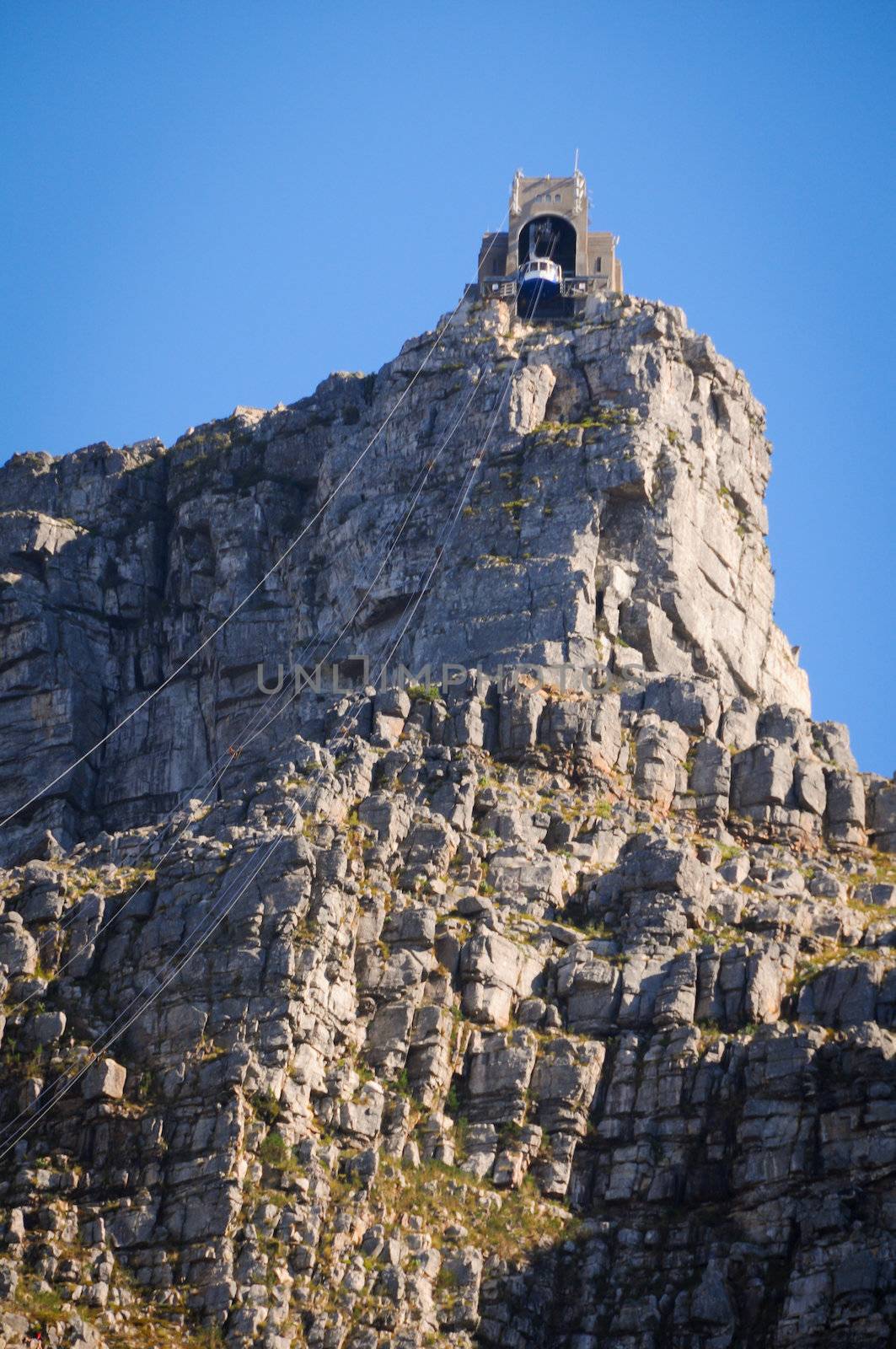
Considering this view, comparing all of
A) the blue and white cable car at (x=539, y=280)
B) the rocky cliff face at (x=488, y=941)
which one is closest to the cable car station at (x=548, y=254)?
the blue and white cable car at (x=539, y=280)

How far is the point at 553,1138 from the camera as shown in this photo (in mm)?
99875

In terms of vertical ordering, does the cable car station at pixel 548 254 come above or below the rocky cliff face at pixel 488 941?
above

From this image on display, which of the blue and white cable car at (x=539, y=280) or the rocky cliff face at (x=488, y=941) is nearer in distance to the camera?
the rocky cliff face at (x=488, y=941)

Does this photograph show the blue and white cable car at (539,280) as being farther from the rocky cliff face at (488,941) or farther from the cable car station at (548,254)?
the rocky cliff face at (488,941)

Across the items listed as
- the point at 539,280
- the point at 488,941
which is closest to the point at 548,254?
the point at 539,280

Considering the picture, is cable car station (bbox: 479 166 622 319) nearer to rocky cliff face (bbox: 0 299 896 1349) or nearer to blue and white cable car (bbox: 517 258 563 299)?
blue and white cable car (bbox: 517 258 563 299)

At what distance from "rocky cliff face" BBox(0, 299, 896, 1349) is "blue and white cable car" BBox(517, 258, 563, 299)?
6.42 m

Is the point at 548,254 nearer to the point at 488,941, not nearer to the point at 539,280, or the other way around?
the point at 539,280

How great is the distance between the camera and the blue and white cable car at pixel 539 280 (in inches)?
5581

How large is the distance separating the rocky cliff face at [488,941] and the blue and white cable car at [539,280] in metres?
6.42

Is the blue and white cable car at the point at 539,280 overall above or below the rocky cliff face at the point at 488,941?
above

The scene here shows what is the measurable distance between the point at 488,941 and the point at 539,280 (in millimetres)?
45841

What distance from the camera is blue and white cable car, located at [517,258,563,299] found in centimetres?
14175

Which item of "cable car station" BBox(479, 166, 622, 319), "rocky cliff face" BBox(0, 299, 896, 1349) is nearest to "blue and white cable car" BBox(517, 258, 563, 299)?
"cable car station" BBox(479, 166, 622, 319)
